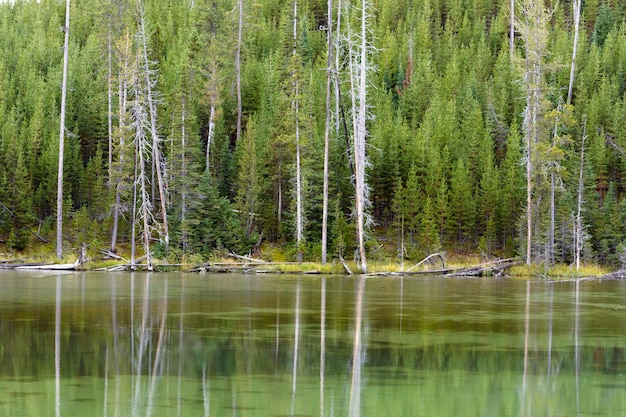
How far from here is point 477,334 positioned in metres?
15.4

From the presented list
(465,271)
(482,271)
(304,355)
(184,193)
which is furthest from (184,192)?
(304,355)

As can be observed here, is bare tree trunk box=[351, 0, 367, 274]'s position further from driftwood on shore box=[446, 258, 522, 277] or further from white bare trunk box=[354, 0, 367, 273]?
driftwood on shore box=[446, 258, 522, 277]

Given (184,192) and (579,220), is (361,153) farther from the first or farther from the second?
(579,220)

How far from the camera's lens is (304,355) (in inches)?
495

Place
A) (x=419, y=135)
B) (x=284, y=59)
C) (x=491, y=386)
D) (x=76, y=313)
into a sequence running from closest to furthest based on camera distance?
(x=491, y=386)
(x=76, y=313)
(x=419, y=135)
(x=284, y=59)

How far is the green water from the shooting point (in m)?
9.32

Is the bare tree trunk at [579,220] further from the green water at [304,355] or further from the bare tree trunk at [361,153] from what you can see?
the green water at [304,355]

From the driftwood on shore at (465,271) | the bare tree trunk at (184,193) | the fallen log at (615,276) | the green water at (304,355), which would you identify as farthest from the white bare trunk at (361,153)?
the green water at (304,355)

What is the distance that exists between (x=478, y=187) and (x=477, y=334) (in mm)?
35589

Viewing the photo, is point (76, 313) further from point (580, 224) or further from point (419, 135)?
point (419, 135)

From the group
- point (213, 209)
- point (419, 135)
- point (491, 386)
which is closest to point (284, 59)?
point (419, 135)

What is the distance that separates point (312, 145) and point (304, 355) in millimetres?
33070

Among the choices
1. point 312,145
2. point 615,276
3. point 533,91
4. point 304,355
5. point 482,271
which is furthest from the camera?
point 312,145

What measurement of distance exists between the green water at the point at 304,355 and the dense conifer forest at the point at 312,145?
58.1ft
